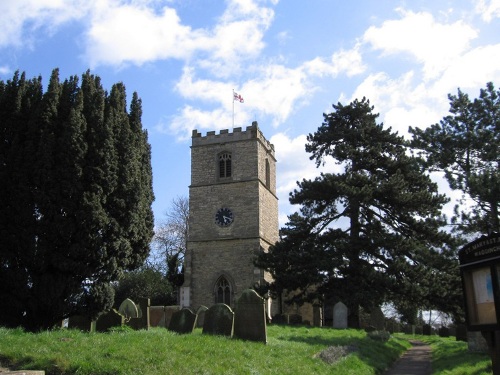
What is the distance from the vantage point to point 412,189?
26.5 m

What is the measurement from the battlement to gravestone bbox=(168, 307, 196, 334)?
2160cm

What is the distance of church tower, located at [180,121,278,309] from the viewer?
30891mm

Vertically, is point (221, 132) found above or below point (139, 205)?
above

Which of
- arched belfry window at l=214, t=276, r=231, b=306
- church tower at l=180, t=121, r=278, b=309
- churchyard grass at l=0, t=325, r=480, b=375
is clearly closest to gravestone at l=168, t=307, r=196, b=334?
churchyard grass at l=0, t=325, r=480, b=375

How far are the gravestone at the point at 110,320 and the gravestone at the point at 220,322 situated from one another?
2536 millimetres

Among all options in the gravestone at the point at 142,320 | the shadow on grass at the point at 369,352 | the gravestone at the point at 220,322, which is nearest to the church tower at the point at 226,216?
the shadow on grass at the point at 369,352

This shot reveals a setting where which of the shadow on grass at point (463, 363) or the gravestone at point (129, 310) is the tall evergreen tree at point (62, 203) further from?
the shadow on grass at point (463, 363)

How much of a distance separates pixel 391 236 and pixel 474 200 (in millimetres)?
6993

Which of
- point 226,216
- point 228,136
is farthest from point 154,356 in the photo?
point 228,136

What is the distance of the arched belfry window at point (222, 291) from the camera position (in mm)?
30797

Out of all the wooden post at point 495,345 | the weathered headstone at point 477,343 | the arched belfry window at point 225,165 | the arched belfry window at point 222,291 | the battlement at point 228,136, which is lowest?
the weathered headstone at point 477,343

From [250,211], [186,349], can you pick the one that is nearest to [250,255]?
[250,211]

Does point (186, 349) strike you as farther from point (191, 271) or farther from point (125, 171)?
point (191, 271)

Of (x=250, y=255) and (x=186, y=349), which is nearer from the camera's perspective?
(x=186, y=349)
